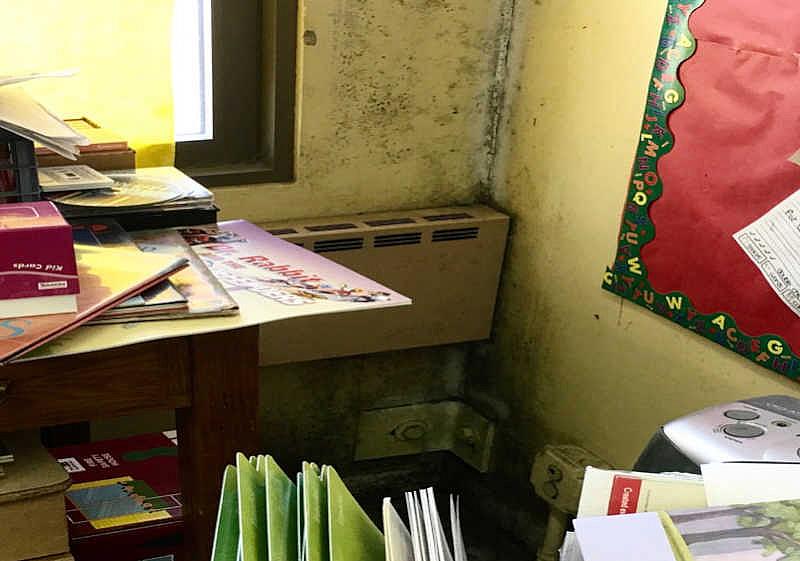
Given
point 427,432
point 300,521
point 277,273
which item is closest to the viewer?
point 300,521

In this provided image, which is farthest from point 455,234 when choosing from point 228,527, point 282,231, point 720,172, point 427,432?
point 228,527

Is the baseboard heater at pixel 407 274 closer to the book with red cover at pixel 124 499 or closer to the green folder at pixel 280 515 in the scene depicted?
the book with red cover at pixel 124 499

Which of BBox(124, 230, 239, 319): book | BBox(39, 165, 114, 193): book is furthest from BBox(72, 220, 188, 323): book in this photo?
BBox(39, 165, 114, 193): book

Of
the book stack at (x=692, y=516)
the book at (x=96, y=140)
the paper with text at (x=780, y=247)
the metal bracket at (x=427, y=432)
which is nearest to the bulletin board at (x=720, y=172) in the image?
the paper with text at (x=780, y=247)

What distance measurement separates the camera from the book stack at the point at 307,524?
2.74 ft

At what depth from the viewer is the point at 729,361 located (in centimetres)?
185

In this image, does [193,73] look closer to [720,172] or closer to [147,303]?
[147,303]

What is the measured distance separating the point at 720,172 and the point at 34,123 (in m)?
1.17

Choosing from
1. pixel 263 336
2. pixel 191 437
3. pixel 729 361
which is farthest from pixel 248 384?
pixel 729 361

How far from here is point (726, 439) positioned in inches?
43.4

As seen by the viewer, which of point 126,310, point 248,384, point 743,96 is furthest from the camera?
point 743,96

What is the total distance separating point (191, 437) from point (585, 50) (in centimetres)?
120

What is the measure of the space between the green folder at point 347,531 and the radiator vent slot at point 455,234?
4.47ft

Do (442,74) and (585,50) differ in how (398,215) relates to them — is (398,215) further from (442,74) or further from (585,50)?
(585,50)
